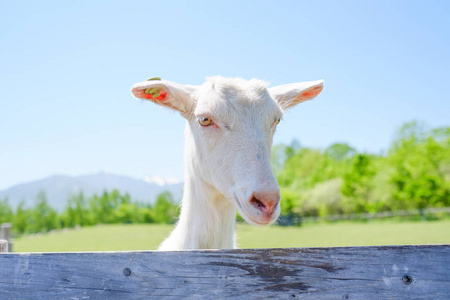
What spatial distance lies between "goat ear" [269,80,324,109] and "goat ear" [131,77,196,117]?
70 centimetres

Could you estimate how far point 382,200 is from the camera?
43500 millimetres

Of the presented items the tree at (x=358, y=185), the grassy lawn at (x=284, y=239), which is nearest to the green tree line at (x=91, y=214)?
the tree at (x=358, y=185)

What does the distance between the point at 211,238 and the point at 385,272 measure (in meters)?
1.35

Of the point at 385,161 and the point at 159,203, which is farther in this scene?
the point at 159,203

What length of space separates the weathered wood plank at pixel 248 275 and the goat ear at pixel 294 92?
5.59 feet

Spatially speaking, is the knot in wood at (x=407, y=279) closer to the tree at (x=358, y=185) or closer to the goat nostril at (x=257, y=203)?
the goat nostril at (x=257, y=203)

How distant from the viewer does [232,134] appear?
2.41 meters

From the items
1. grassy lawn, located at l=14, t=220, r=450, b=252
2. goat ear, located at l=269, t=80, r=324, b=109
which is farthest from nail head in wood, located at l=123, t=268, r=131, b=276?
grassy lawn, located at l=14, t=220, r=450, b=252

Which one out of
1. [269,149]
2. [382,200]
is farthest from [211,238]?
[382,200]

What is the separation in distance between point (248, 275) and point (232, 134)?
1.16m

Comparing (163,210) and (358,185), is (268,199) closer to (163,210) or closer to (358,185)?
(358,185)

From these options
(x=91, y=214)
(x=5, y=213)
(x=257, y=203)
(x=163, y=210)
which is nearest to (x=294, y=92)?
(x=257, y=203)

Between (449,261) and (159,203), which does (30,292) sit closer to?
(449,261)

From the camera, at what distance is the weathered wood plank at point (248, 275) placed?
1392mm
